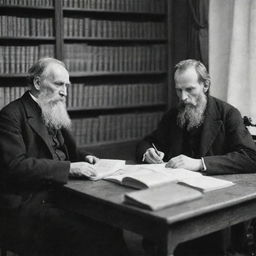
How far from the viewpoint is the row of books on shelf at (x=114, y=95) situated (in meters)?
5.14

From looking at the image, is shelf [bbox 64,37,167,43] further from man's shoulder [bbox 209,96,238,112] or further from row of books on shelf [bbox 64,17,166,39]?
man's shoulder [bbox 209,96,238,112]

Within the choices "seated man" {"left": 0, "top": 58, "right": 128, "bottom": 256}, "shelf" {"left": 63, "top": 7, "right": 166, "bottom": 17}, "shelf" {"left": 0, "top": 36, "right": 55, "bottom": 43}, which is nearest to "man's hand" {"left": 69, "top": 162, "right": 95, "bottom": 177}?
"seated man" {"left": 0, "top": 58, "right": 128, "bottom": 256}

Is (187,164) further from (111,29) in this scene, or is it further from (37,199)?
(111,29)

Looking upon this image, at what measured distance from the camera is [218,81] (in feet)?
16.3

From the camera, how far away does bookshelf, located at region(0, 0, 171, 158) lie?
15.7ft

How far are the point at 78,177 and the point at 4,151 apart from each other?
44cm

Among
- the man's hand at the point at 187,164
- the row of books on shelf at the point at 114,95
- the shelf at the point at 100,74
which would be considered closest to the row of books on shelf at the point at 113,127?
the row of books on shelf at the point at 114,95

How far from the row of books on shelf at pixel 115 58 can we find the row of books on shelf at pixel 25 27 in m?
0.27

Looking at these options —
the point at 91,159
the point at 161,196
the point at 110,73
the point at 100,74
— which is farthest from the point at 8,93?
the point at 161,196

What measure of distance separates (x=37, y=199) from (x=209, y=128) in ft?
3.98

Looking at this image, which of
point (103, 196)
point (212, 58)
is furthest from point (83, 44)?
point (103, 196)

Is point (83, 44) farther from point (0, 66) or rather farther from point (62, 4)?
point (0, 66)

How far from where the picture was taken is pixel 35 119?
304 centimetres

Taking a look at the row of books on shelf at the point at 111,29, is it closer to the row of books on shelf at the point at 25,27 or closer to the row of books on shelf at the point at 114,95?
the row of books on shelf at the point at 25,27
